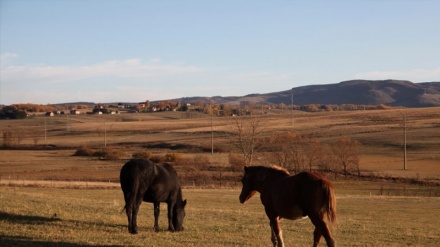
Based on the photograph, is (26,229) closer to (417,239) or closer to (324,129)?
(417,239)

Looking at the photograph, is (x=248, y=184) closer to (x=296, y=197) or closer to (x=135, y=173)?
(x=296, y=197)

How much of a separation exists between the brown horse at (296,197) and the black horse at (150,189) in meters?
3.31

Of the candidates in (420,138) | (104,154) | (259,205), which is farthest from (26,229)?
(420,138)

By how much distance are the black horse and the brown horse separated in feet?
10.9

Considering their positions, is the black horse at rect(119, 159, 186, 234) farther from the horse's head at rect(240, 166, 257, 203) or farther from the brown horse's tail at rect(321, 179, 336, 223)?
the brown horse's tail at rect(321, 179, 336, 223)

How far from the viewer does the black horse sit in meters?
14.8

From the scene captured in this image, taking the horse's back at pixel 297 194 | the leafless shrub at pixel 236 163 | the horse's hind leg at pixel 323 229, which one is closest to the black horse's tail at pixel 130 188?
the horse's back at pixel 297 194

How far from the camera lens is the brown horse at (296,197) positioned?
1142 centimetres

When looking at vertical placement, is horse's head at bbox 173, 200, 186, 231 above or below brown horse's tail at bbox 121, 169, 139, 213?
below

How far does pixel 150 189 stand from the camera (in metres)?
15.4

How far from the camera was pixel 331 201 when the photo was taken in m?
11.4

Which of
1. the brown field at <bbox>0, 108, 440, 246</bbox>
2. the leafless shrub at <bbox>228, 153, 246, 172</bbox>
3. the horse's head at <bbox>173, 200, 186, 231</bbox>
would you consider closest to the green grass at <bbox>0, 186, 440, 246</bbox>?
the brown field at <bbox>0, 108, 440, 246</bbox>

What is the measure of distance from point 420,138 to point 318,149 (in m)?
32.6

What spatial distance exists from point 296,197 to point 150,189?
5.14 m
